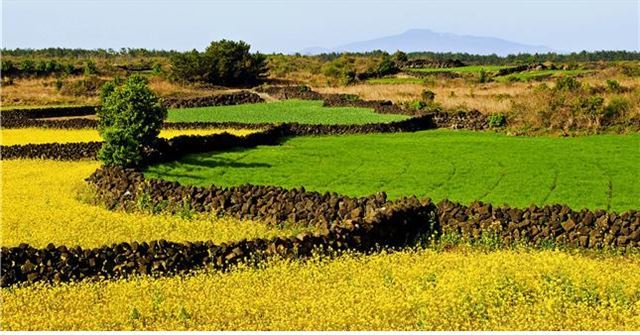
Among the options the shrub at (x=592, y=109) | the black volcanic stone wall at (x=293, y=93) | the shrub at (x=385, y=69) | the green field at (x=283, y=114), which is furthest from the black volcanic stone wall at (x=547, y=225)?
the shrub at (x=385, y=69)

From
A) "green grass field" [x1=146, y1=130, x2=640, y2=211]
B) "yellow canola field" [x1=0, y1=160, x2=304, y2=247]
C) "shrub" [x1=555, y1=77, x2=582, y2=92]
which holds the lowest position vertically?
"yellow canola field" [x1=0, y1=160, x2=304, y2=247]

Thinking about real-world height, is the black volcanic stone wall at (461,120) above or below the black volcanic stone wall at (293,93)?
below

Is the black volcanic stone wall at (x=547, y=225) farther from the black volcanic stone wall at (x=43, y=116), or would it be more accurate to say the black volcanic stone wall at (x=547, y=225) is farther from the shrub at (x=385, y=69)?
the shrub at (x=385, y=69)

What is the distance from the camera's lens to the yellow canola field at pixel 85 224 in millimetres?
19656

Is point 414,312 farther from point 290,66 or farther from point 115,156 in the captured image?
point 290,66

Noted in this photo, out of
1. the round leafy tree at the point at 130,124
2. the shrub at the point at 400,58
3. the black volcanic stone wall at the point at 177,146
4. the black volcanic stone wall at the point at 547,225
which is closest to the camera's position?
the black volcanic stone wall at the point at 547,225

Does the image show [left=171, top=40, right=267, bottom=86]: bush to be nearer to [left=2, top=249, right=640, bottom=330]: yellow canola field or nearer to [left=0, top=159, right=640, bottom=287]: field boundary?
[left=0, top=159, right=640, bottom=287]: field boundary

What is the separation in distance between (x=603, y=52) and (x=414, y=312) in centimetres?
17208

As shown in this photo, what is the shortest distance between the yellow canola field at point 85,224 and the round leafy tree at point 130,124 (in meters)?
2.31

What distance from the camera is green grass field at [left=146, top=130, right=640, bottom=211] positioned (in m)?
23.5

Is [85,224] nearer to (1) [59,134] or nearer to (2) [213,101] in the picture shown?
(1) [59,134]

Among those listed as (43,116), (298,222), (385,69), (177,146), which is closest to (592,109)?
(177,146)

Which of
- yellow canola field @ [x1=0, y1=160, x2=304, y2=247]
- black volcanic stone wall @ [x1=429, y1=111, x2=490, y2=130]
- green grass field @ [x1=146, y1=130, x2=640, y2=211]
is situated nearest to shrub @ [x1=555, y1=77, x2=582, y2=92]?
black volcanic stone wall @ [x1=429, y1=111, x2=490, y2=130]

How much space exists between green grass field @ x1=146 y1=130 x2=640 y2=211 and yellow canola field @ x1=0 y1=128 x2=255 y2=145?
693 centimetres
